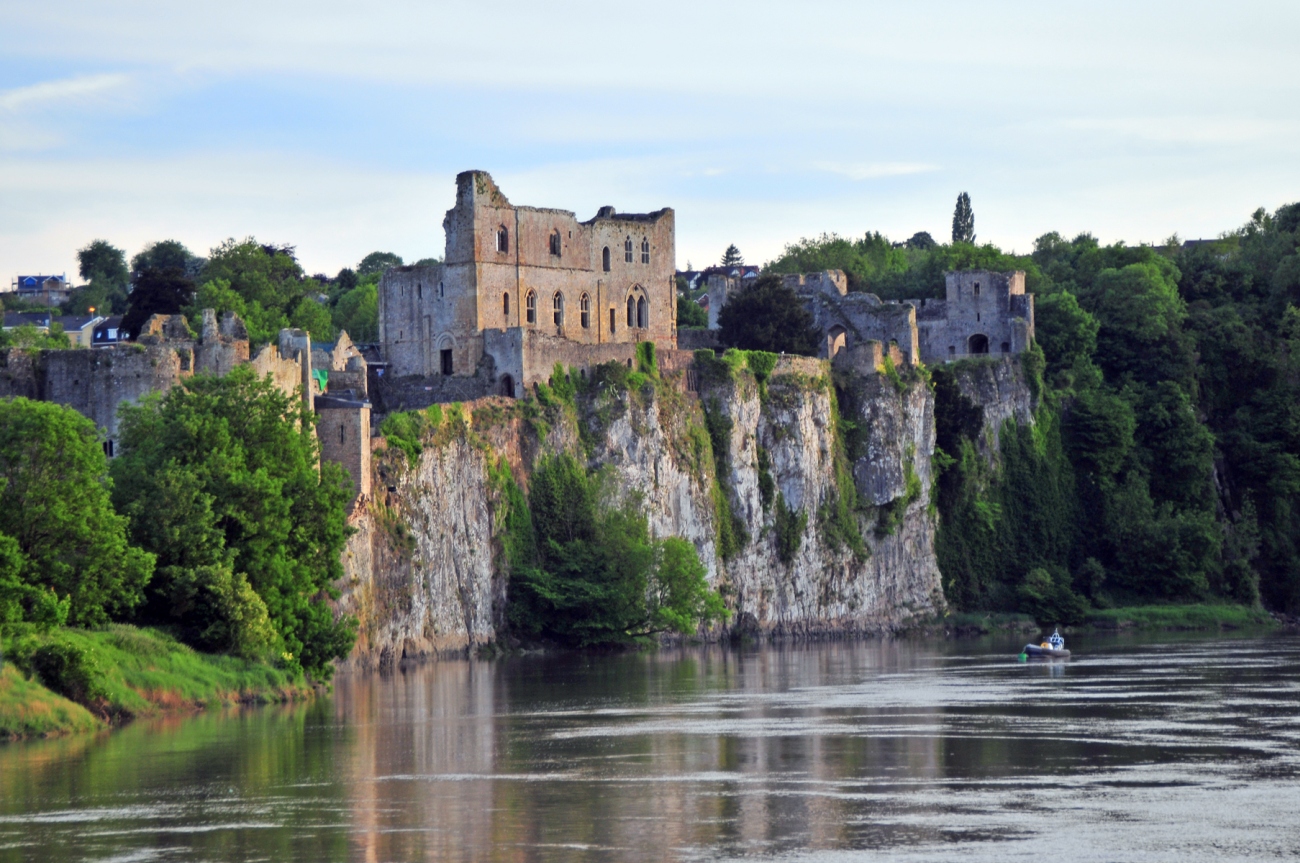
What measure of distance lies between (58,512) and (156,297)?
5226 cm

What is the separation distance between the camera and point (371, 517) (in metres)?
79.5

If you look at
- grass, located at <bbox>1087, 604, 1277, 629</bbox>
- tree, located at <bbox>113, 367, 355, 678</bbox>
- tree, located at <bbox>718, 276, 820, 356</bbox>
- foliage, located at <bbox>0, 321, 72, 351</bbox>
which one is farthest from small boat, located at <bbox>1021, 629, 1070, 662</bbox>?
foliage, located at <bbox>0, 321, 72, 351</bbox>

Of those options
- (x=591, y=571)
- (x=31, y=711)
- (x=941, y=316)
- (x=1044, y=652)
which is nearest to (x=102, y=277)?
(x=941, y=316)

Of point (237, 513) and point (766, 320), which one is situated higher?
point (766, 320)

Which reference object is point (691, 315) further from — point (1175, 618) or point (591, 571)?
point (591, 571)

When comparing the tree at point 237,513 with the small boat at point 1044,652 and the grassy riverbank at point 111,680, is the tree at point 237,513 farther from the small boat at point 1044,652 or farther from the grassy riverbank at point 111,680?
the small boat at point 1044,652

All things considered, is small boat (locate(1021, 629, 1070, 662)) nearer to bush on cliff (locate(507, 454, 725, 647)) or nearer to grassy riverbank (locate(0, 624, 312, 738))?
bush on cliff (locate(507, 454, 725, 647))

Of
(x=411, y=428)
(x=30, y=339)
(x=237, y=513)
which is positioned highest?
(x=30, y=339)

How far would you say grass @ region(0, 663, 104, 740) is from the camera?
50.8m

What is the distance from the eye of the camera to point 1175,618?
10969 cm

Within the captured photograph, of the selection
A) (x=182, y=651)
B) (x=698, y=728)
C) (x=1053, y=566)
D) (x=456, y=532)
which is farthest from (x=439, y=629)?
(x=1053, y=566)

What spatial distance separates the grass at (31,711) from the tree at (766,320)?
6021cm

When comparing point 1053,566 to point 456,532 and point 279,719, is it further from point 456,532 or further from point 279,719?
point 279,719

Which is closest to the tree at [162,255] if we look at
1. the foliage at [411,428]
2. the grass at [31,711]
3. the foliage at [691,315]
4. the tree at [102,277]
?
the tree at [102,277]
